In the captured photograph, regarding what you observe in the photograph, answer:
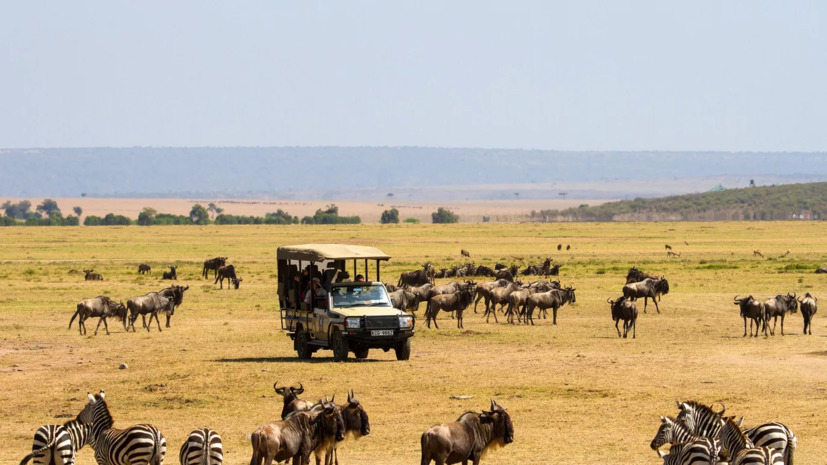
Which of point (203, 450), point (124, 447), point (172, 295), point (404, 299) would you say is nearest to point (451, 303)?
point (404, 299)

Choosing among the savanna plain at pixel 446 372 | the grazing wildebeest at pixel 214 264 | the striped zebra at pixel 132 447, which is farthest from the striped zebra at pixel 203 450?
the grazing wildebeest at pixel 214 264

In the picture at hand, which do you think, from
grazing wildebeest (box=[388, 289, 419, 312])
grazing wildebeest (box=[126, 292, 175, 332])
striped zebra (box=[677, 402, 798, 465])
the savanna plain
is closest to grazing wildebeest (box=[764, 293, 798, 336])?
the savanna plain

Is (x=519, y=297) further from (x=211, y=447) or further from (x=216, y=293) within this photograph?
(x=211, y=447)

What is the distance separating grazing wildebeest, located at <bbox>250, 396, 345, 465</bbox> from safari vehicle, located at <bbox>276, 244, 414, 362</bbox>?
1051 cm

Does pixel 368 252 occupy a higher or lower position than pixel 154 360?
higher

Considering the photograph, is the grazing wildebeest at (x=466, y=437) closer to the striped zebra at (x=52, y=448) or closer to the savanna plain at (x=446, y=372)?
the savanna plain at (x=446, y=372)

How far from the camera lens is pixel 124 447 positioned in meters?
12.3

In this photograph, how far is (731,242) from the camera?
91812mm

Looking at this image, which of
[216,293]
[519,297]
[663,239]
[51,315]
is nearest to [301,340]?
[519,297]

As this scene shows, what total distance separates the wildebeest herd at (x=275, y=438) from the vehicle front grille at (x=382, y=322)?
33.1 ft

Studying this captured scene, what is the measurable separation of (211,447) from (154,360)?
554 inches

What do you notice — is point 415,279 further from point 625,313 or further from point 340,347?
point 340,347

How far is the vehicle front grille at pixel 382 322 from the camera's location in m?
23.5

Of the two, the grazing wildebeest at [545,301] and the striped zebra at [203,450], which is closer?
the striped zebra at [203,450]
